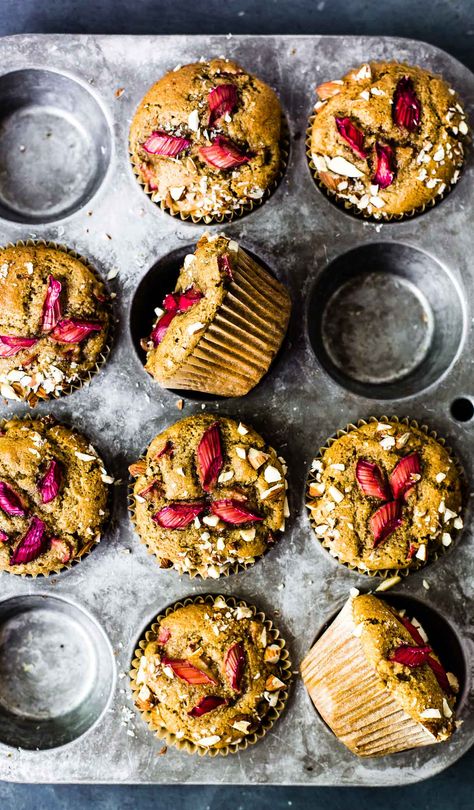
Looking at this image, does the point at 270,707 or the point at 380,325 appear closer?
the point at 270,707

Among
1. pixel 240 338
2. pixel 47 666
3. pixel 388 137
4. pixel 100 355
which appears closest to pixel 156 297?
pixel 100 355

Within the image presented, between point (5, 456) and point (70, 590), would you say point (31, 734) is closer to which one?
point (70, 590)

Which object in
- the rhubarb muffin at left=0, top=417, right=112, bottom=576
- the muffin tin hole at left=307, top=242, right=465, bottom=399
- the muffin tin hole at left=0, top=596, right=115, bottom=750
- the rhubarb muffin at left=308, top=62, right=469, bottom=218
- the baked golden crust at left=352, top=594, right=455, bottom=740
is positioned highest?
the rhubarb muffin at left=308, top=62, right=469, bottom=218

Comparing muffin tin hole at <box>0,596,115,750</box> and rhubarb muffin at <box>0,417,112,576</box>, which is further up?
rhubarb muffin at <box>0,417,112,576</box>

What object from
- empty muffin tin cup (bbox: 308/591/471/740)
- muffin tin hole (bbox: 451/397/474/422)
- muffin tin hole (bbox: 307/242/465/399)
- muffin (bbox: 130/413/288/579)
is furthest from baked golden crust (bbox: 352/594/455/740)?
muffin tin hole (bbox: 307/242/465/399)

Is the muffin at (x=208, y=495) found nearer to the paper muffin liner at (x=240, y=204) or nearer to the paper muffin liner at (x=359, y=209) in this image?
the paper muffin liner at (x=240, y=204)

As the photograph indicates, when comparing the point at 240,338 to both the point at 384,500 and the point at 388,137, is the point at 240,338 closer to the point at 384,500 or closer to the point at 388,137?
the point at 384,500

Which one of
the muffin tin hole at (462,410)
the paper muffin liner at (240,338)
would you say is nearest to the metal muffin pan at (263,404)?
the muffin tin hole at (462,410)

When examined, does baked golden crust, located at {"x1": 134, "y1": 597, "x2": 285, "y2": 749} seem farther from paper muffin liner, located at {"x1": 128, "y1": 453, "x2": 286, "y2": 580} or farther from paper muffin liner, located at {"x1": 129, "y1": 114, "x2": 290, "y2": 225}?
paper muffin liner, located at {"x1": 129, "y1": 114, "x2": 290, "y2": 225}

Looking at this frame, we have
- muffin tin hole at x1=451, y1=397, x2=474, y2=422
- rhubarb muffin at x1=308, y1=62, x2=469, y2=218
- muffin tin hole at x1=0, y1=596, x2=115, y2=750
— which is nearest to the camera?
rhubarb muffin at x1=308, y1=62, x2=469, y2=218
